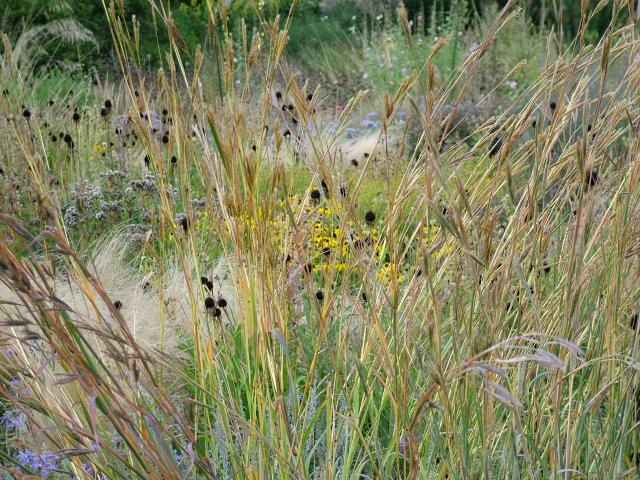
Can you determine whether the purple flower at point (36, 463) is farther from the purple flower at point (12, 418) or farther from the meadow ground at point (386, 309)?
the purple flower at point (12, 418)

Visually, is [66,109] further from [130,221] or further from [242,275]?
[242,275]

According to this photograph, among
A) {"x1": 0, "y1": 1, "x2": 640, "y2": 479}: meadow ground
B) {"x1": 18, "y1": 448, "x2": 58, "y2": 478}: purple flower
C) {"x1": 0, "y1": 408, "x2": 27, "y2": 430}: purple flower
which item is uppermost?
{"x1": 0, "y1": 1, "x2": 640, "y2": 479}: meadow ground

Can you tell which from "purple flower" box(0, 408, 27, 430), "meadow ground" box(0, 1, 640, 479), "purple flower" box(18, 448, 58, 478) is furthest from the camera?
"purple flower" box(0, 408, 27, 430)

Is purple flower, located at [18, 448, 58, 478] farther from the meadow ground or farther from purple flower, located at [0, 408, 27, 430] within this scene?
purple flower, located at [0, 408, 27, 430]

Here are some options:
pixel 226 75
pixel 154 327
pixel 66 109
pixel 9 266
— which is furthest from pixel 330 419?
pixel 66 109

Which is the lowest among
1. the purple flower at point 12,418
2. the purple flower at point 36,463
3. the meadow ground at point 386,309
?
the purple flower at point 12,418

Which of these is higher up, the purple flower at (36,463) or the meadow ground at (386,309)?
the meadow ground at (386,309)

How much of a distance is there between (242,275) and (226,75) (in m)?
0.43

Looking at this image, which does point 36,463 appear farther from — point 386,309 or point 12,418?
point 386,309

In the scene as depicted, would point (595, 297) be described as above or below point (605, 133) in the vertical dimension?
below

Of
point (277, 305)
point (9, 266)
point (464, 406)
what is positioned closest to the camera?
point (9, 266)

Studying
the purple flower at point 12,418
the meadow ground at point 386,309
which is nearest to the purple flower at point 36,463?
the meadow ground at point 386,309

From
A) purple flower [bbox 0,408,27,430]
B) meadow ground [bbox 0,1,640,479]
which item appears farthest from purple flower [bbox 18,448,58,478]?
purple flower [bbox 0,408,27,430]

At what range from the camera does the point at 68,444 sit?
1597 millimetres
